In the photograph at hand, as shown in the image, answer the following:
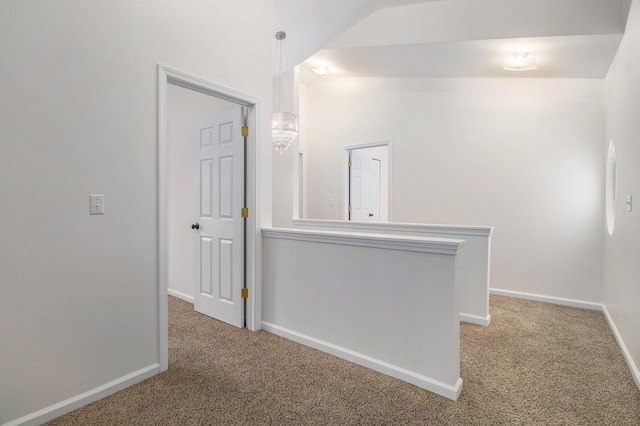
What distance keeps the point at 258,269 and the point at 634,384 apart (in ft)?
8.84

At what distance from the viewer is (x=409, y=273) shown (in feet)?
7.01

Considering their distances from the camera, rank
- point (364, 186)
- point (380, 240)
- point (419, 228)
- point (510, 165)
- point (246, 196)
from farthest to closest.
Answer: point (364, 186)
point (510, 165)
point (419, 228)
point (246, 196)
point (380, 240)

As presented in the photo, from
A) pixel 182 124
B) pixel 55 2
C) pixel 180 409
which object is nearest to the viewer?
pixel 55 2

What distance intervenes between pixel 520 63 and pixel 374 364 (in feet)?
11.0

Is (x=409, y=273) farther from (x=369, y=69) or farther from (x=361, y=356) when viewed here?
(x=369, y=69)

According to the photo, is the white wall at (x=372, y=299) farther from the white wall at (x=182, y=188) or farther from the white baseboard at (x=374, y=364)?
the white wall at (x=182, y=188)

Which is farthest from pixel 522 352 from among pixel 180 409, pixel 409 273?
pixel 180 409

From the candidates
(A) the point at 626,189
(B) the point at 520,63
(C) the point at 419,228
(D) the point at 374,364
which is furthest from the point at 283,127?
(A) the point at 626,189

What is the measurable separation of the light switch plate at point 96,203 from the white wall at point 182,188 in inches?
60.6

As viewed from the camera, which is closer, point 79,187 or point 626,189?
point 79,187

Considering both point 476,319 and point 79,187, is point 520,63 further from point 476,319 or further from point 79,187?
point 79,187

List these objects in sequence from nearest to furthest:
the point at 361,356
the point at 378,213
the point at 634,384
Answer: the point at 634,384 < the point at 361,356 < the point at 378,213

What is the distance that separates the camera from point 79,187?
1.83m

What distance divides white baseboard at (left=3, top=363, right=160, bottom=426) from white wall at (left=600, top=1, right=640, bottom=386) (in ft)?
10.1
